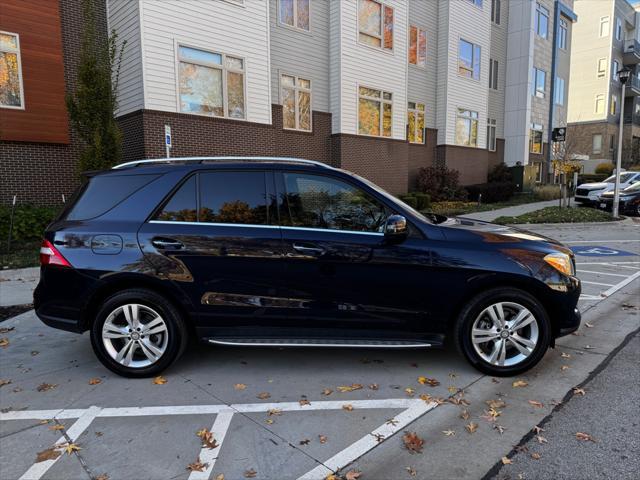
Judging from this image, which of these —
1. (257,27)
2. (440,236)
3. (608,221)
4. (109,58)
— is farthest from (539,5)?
(440,236)

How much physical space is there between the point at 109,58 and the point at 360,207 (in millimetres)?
9070

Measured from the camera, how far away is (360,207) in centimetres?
397

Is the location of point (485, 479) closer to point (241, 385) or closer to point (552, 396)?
point (552, 396)

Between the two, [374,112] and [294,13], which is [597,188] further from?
[294,13]

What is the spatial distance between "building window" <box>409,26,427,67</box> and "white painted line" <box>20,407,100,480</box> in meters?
20.2

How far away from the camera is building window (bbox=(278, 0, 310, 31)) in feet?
50.7

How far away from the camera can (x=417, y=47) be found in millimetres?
20609

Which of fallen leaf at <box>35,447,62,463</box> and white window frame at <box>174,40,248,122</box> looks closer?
fallen leaf at <box>35,447,62,463</box>

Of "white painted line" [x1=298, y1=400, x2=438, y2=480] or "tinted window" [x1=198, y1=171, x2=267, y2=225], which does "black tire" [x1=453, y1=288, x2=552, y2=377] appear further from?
"tinted window" [x1=198, y1=171, x2=267, y2=225]

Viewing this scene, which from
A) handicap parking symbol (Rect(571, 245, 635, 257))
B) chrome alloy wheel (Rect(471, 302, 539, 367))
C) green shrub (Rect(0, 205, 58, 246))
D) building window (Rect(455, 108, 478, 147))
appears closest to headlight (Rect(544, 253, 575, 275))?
chrome alloy wheel (Rect(471, 302, 539, 367))

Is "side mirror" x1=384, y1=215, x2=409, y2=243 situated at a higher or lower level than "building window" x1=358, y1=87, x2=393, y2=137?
lower

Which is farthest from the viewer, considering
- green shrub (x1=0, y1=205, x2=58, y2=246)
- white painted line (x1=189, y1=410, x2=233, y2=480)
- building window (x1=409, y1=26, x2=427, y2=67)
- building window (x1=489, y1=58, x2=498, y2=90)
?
building window (x1=489, y1=58, x2=498, y2=90)

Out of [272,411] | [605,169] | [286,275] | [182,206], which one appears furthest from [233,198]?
[605,169]

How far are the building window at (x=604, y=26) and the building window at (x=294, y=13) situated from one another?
35409mm
